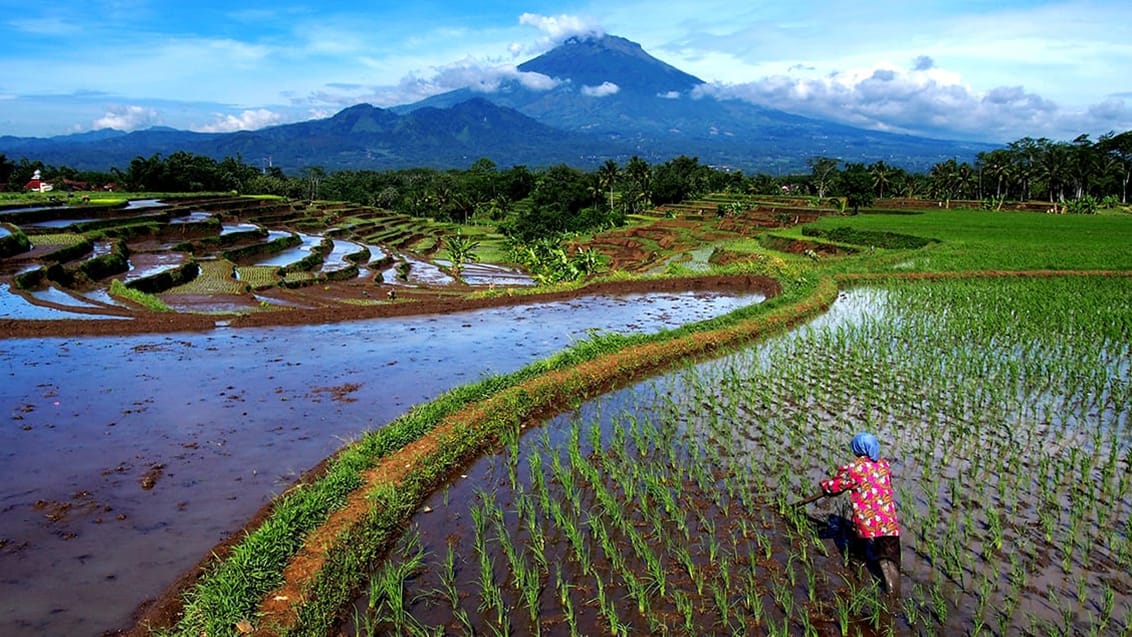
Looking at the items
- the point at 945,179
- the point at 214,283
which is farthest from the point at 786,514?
the point at 945,179

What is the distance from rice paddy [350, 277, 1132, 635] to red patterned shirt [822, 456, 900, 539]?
0.39 meters

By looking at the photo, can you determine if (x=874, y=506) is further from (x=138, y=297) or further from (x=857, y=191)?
(x=857, y=191)

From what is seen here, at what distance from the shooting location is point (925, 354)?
1028 cm

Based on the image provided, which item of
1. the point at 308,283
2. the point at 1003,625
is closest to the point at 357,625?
the point at 1003,625

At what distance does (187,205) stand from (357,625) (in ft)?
128

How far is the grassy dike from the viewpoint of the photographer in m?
4.08

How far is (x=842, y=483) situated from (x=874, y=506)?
0.23 m

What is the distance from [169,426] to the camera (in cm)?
743

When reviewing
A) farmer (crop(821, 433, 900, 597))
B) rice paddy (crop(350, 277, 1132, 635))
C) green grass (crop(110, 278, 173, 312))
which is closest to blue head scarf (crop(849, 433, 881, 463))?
farmer (crop(821, 433, 900, 597))

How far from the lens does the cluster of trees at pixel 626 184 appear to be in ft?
156

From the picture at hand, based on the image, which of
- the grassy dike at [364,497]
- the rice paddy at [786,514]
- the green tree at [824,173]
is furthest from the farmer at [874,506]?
the green tree at [824,173]

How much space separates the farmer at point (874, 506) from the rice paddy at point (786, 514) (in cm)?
18

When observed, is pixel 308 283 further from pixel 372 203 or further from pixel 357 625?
pixel 372 203

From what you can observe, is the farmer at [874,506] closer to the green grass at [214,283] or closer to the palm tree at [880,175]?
the green grass at [214,283]
